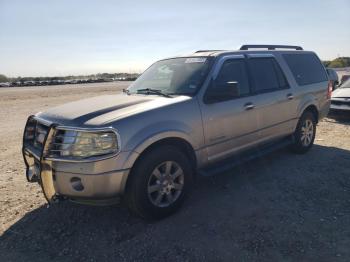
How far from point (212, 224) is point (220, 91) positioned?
64.4 inches

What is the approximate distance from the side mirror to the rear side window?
88.1 inches

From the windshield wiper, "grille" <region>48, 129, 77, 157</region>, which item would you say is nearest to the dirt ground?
"grille" <region>48, 129, 77, 157</region>

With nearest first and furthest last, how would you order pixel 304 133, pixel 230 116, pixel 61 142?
pixel 61 142, pixel 230 116, pixel 304 133

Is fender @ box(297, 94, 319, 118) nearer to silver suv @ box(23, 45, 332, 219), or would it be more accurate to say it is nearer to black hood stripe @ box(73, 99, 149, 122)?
silver suv @ box(23, 45, 332, 219)

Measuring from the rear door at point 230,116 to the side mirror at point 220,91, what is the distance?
0.02m

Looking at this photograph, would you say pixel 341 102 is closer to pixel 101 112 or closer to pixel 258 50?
pixel 258 50

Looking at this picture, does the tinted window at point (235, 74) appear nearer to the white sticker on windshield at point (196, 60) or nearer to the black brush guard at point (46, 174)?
the white sticker on windshield at point (196, 60)

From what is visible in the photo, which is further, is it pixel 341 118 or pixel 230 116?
pixel 341 118

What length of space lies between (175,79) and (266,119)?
5.30 ft

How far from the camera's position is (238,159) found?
4.77 metres

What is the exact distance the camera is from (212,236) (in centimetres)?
344

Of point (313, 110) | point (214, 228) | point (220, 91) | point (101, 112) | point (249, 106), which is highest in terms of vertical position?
point (220, 91)

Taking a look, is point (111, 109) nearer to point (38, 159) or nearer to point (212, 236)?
point (38, 159)

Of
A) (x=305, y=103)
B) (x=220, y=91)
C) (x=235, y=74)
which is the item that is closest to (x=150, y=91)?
(x=220, y=91)
